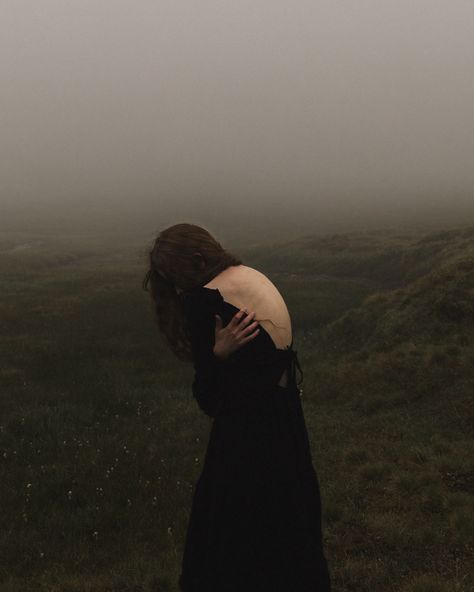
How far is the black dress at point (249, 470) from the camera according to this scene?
4.64 metres

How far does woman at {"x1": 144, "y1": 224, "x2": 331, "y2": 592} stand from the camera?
4637 mm

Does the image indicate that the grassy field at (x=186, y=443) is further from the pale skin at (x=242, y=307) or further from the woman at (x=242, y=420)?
the pale skin at (x=242, y=307)

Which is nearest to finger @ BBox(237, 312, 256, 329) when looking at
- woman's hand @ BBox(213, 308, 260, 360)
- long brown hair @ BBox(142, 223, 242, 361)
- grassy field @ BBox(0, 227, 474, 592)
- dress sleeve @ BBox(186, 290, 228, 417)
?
woman's hand @ BBox(213, 308, 260, 360)

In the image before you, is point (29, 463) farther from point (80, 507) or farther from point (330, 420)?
point (330, 420)

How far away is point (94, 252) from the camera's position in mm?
63219

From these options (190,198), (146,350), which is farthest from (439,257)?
(190,198)

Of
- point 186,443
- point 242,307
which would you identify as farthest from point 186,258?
point 186,443

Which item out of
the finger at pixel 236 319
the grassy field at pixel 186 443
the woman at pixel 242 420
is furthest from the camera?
the grassy field at pixel 186 443

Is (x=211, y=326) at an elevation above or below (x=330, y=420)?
above

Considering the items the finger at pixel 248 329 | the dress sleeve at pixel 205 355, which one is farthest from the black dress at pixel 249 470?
the finger at pixel 248 329

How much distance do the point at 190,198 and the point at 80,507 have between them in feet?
553

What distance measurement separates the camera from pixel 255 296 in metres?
4.71

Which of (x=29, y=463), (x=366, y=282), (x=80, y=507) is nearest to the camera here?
(x=80, y=507)

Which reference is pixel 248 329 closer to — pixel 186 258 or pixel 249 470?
pixel 186 258
